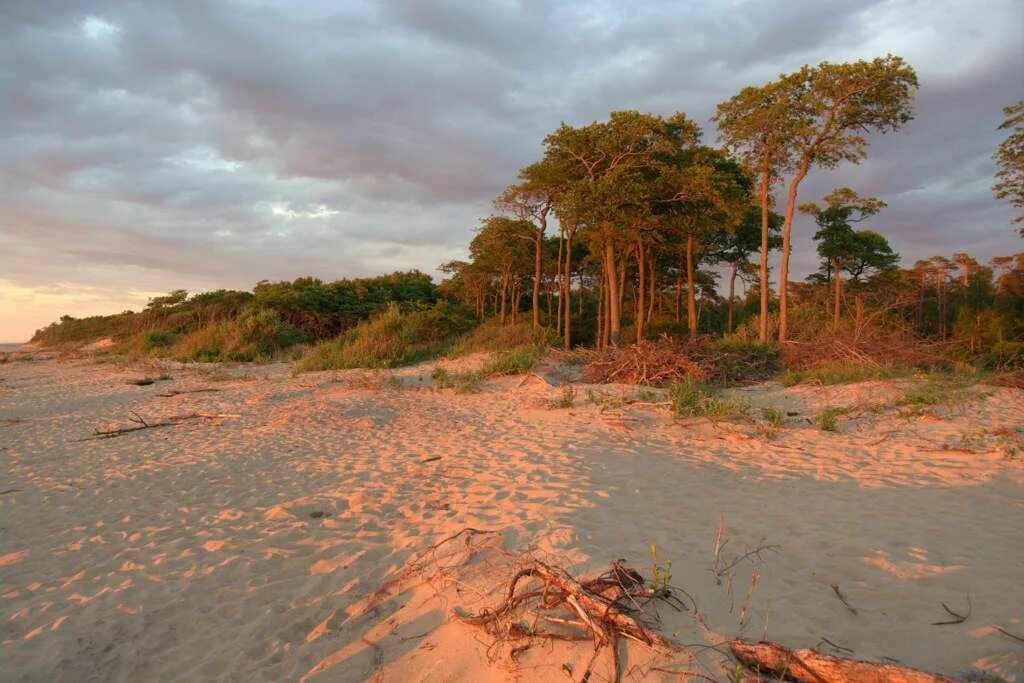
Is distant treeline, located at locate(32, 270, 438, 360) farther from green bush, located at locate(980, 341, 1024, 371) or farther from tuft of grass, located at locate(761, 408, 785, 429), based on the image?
green bush, located at locate(980, 341, 1024, 371)

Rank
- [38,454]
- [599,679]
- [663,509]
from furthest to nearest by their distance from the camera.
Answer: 1. [38,454]
2. [663,509]
3. [599,679]

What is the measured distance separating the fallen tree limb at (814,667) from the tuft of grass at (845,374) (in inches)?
418

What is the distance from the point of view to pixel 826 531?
439cm

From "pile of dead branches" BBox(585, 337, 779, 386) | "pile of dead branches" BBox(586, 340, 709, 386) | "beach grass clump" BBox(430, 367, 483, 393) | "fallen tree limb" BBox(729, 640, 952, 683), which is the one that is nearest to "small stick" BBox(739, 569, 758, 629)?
"fallen tree limb" BBox(729, 640, 952, 683)

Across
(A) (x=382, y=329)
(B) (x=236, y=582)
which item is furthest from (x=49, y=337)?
(B) (x=236, y=582)

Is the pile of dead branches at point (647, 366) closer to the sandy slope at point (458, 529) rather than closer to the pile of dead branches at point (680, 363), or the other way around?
the pile of dead branches at point (680, 363)

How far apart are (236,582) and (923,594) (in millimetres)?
4504

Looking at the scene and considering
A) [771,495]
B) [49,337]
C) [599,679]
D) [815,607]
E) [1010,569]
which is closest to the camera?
[599,679]

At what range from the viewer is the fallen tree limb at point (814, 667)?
219cm

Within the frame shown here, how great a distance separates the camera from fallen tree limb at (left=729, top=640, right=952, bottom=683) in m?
2.19

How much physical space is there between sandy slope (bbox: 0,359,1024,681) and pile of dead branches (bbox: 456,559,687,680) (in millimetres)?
120

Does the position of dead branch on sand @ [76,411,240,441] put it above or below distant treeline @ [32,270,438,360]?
below

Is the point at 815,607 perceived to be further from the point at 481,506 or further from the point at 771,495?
the point at 481,506

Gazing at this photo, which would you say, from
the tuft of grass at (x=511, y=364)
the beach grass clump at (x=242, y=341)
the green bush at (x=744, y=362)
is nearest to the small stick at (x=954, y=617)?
the green bush at (x=744, y=362)
